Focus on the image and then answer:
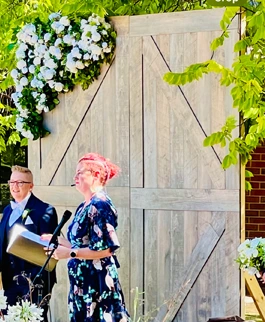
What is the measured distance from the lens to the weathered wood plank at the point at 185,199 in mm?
6324

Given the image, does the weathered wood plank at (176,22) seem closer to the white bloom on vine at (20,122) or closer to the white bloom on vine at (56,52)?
the white bloom on vine at (56,52)

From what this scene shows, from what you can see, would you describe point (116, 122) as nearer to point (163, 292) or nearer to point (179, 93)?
point (179, 93)

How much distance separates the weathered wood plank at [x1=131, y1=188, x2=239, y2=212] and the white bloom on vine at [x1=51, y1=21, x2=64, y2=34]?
5.25 ft

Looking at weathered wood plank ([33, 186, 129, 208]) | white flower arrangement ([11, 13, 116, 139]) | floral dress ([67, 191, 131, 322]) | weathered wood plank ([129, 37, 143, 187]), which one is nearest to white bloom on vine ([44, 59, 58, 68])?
white flower arrangement ([11, 13, 116, 139])

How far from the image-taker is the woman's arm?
17.9ft

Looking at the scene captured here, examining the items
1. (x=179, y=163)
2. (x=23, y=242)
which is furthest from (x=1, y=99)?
(x=23, y=242)

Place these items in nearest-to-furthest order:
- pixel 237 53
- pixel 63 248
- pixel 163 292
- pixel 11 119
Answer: pixel 63 248 < pixel 237 53 < pixel 163 292 < pixel 11 119

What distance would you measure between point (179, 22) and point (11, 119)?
8.25 ft

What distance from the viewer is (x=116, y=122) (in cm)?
689

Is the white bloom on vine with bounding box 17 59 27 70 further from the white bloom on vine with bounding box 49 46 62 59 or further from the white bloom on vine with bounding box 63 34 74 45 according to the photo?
the white bloom on vine with bounding box 63 34 74 45

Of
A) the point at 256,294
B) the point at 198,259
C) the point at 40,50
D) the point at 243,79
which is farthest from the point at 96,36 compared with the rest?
the point at 256,294

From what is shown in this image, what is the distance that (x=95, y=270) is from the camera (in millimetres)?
5660

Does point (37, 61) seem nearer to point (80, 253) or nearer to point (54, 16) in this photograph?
point (54, 16)

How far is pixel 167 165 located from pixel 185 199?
341 millimetres
